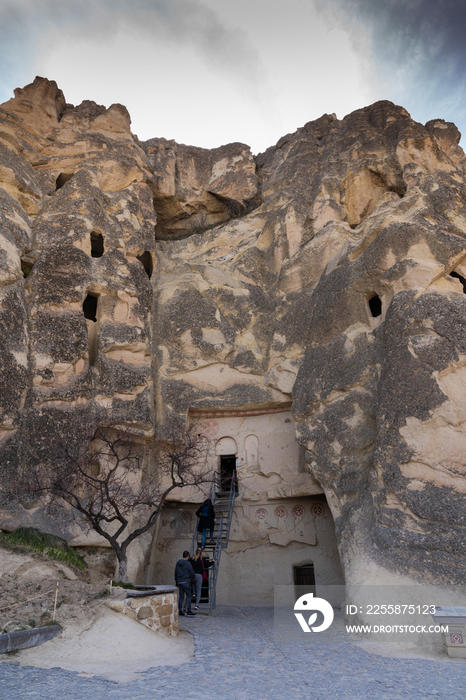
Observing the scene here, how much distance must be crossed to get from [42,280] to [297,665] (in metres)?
11.3

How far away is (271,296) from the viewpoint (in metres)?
16.6

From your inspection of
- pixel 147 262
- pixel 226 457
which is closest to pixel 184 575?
pixel 226 457

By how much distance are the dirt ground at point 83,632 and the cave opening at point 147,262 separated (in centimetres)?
1094

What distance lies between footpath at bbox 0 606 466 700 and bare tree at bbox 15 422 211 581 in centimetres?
328

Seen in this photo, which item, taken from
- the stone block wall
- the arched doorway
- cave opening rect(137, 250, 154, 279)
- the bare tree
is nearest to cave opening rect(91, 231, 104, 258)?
cave opening rect(137, 250, 154, 279)

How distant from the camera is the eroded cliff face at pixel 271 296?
9.83m

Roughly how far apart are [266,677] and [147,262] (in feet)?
46.1

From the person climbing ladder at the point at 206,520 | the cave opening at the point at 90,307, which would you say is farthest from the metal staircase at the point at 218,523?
the cave opening at the point at 90,307

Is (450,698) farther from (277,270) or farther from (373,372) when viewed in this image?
(277,270)

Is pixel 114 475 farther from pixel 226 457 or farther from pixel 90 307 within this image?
pixel 90 307

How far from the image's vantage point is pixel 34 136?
56.5ft

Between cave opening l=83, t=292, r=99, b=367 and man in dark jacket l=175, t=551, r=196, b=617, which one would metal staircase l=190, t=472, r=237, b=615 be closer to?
man in dark jacket l=175, t=551, r=196, b=617

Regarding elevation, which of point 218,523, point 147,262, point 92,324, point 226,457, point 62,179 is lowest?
point 218,523

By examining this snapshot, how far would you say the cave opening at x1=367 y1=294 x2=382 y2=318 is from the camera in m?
13.0
